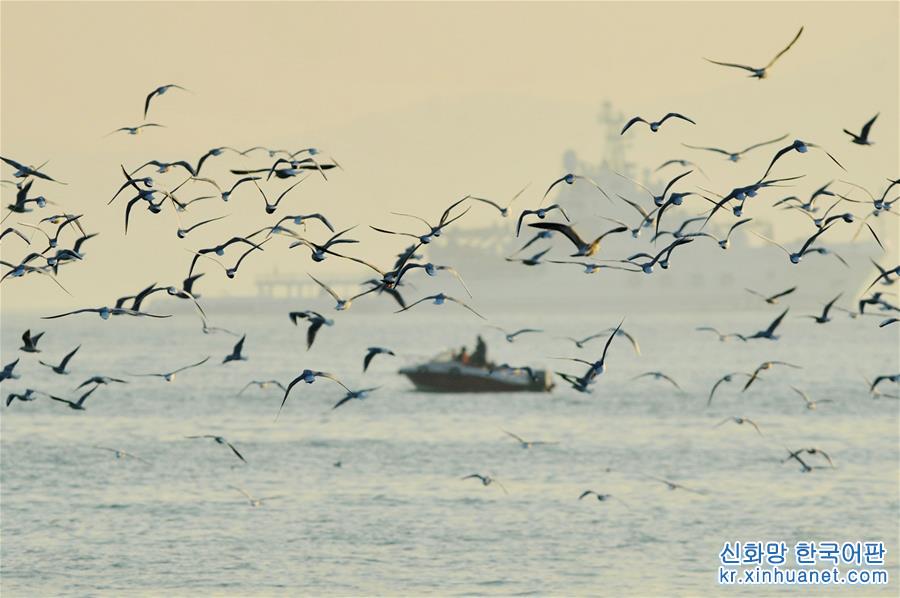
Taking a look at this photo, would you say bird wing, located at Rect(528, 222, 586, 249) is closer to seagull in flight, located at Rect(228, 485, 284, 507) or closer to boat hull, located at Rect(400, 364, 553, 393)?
seagull in flight, located at Rect(228, 485, 284, 507)

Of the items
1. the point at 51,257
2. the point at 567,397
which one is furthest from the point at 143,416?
the point at 51,257

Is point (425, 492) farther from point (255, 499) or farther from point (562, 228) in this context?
point (562, 228)

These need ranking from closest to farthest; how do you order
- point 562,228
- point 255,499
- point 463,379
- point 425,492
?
point 562,228 → point 255,499 → point 425,492 → point 463,379

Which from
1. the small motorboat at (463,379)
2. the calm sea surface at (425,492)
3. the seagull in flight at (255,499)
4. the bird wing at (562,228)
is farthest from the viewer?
the small motorboat at (463,379)

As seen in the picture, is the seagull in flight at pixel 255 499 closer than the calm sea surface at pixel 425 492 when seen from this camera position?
No

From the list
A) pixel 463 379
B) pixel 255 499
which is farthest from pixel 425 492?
pixel 463 379

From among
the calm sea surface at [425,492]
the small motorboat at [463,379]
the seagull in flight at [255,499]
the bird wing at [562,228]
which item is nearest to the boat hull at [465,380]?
the small motorboat at [463,379]

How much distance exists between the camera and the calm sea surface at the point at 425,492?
32.2 m

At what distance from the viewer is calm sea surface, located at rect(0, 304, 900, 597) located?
32.2 meters

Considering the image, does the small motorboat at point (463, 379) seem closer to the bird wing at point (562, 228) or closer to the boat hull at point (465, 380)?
the boat hull at point (465, 380)

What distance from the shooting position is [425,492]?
43062 mm

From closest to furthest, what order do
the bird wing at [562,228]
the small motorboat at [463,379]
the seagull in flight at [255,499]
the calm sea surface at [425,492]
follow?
the bird wing at [562,228]
the calm sea surface at [425,492]
the seagull in flight at [255,499]
the small motorboat at [463,379]

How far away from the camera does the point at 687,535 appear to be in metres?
36.3

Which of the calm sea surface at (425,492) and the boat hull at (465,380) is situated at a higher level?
the boat hull at (465,380)
